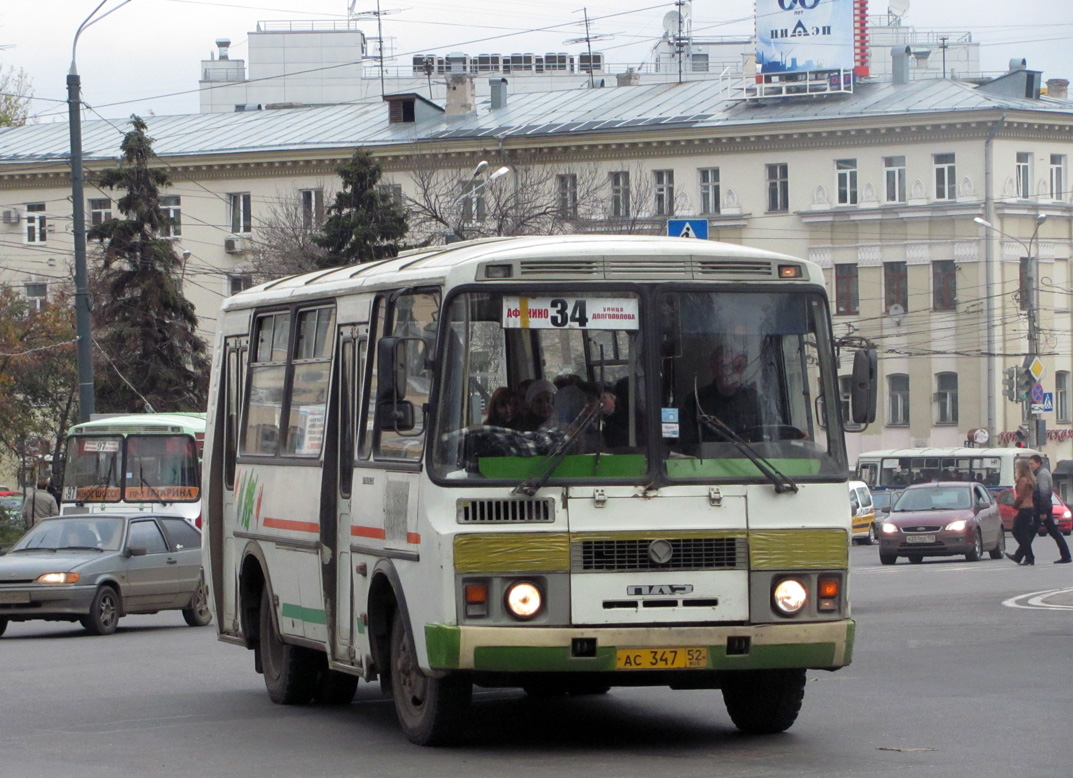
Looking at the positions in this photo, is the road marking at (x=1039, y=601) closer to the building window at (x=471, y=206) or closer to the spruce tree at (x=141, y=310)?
the building window at (x=471, y=206)

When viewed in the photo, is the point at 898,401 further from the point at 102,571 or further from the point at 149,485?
the point at 102,571

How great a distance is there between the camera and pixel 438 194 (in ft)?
181

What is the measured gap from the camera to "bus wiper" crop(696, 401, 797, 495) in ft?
31.8

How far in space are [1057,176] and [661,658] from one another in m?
56.6

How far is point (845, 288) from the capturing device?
6500 centimetres

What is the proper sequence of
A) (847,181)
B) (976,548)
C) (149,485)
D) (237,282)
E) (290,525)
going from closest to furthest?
(290,525)
(149,485)
(976,548)
(847,181)
(237,282)

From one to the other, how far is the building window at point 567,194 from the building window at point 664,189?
3223 millimetres

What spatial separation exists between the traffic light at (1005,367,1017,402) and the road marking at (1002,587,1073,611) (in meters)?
32.9

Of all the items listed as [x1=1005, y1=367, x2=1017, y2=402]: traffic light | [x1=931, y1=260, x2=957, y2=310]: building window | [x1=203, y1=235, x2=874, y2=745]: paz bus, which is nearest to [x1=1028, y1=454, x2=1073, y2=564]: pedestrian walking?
[x1=203, y1=235, x2=874, y2=745]: paz bus

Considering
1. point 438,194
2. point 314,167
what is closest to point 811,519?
point 438,194

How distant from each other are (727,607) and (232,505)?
4657mm

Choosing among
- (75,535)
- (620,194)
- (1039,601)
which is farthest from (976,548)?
(620,194)

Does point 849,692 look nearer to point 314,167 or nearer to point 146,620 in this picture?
point 146,620

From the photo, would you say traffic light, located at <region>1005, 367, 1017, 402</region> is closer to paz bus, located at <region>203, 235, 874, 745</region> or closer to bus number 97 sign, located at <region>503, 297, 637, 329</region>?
paz bus, located at <region>203, 235, 874, 745</region>
